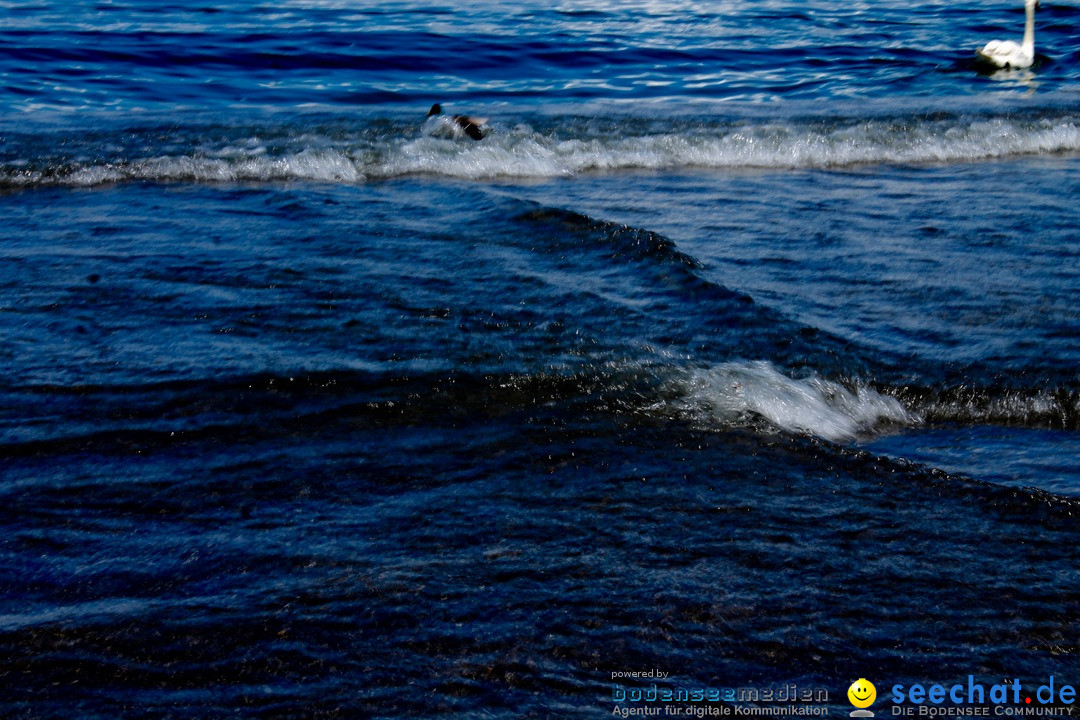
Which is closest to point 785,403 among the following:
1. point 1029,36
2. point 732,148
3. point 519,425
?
point 519,425

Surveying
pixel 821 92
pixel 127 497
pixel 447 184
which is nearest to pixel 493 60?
→ pixel 821 92

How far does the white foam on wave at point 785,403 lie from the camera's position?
11.3 feet

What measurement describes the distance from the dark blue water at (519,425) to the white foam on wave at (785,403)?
0.05ft

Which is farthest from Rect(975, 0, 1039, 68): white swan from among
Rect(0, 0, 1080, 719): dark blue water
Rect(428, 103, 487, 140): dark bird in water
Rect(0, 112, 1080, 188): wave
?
Rect(428, 103, 487, 140): dark bird in water

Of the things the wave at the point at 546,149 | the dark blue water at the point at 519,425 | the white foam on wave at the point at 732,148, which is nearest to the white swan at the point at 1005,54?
the wave at the point at 546,149

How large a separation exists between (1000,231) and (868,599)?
3784mm

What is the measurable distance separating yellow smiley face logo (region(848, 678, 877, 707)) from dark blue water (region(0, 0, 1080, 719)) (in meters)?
0.02

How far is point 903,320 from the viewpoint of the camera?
171 inches

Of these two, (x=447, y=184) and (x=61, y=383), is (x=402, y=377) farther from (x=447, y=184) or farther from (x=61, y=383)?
(x=447, y=184)

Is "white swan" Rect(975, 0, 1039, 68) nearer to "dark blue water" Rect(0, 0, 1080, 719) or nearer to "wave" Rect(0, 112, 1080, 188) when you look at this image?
"wave" Rect(0, 112, 1080, 188)

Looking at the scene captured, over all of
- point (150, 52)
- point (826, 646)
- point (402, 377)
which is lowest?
point (826, 646)

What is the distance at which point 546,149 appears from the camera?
8.16 m

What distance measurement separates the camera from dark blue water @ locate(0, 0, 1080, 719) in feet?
7.51

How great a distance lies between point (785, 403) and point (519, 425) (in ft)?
2.92
